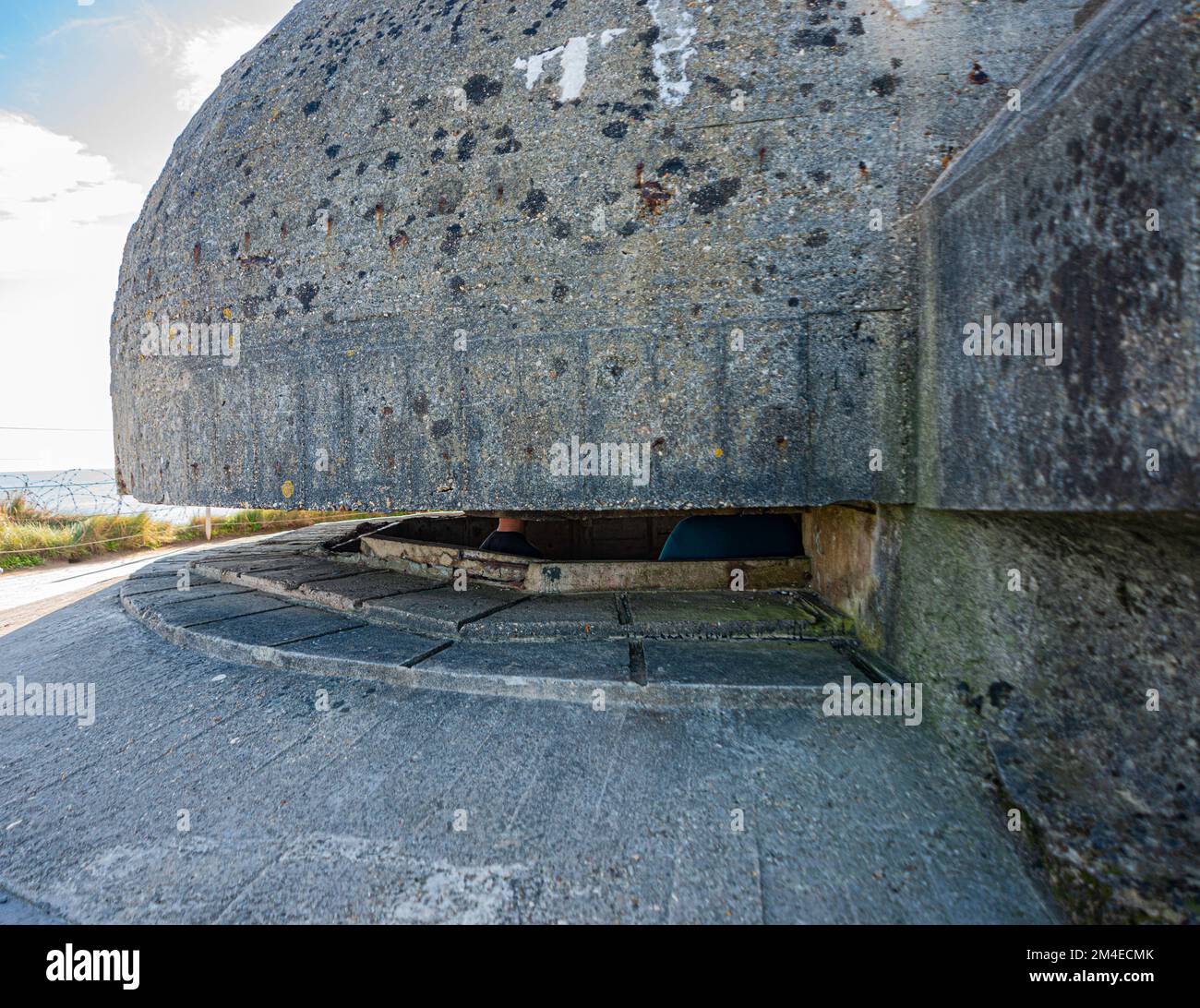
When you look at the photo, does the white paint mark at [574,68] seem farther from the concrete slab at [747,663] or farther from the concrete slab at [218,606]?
the concrete slab at [218,606]

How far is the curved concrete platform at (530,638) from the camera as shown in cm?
227

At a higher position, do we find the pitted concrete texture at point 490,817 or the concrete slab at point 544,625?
the concrete slab at point 544,625

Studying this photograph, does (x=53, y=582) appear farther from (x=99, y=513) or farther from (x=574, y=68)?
(x=574, y=68)

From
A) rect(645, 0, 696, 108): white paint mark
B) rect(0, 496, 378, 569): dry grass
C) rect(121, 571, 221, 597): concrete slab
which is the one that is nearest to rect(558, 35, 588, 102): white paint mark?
rect(645, 0, 696, 108): white paint mark

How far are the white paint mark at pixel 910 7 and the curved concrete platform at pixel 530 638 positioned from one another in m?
2.63

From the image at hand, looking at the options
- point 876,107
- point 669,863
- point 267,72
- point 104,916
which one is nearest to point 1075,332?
point 876,107

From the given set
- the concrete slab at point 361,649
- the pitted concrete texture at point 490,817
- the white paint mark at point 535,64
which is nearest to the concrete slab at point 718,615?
the pitted concrete texture at point 490,817

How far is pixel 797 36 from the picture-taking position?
2.40 meters

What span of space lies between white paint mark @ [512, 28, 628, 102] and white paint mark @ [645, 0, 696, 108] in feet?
0.60

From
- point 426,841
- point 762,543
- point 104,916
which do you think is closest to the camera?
point 104,916

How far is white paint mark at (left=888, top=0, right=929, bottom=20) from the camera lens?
233 cm

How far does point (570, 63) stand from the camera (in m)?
2.63

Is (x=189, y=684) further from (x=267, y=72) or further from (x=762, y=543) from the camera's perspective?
(x=267, y=72)
